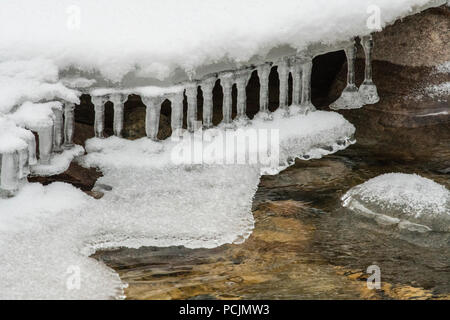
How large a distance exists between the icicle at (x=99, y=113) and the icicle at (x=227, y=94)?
75 cm

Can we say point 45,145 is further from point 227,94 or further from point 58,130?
Answer: point 227,94

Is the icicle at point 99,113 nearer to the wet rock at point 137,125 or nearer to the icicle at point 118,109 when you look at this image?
the icicle at point 118,109

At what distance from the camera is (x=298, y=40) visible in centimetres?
480

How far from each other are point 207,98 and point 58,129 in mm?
947

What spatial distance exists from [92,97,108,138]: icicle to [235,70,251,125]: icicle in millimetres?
854

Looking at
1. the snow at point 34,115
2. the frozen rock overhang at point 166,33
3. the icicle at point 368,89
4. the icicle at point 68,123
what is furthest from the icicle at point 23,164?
the icicle at point 368,89

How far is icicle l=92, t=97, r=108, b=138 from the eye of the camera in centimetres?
462

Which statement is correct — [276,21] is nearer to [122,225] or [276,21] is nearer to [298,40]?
[298,40]

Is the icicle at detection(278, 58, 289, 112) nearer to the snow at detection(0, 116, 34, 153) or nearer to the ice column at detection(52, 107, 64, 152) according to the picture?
the ice column at detection(52, 107, 64, 152)

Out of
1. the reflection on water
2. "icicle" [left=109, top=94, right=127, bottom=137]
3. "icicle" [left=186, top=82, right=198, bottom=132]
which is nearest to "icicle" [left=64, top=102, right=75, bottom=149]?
"icicle" [left=109, top=94, right=127, bottom=137]

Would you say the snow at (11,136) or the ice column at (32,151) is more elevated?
the snow at (11,136)

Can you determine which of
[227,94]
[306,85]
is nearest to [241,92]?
[227,94]

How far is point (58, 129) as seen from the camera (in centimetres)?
452

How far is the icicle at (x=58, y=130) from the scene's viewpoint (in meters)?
4.45
